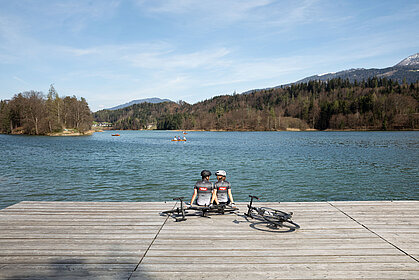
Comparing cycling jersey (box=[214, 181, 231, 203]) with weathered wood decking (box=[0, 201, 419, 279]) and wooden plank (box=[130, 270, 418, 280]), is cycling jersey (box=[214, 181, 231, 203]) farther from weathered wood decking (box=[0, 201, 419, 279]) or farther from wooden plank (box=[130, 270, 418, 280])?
wooden plank (box=[130, 270, 418, 280])

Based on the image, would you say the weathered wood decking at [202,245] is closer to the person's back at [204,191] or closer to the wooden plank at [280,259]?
the wooden plank at [280,259]

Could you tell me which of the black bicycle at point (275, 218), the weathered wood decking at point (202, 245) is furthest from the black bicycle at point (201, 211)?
the black bicycle at point (275, 218)

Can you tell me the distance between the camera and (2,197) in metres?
17.4

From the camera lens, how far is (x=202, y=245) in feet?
18.6

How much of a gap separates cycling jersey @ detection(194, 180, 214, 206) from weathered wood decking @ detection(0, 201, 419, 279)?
657 millimetres

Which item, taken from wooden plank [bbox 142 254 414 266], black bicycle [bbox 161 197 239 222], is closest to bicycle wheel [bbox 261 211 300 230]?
black bicycle [bbox 161 197 239 222]

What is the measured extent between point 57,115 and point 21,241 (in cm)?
10836

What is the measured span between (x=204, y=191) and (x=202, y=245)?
2453mm

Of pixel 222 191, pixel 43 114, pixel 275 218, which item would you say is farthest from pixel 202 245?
pixel 43 114

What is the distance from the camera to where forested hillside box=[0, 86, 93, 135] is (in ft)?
322

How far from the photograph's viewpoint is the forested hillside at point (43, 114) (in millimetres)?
98188

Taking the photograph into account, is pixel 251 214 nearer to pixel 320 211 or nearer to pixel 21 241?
pixel 320 211

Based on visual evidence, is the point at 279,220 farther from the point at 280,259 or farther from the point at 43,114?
the point at 43,114

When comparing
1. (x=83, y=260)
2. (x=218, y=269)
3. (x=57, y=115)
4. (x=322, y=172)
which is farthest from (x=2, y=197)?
(x=57, y=115)
